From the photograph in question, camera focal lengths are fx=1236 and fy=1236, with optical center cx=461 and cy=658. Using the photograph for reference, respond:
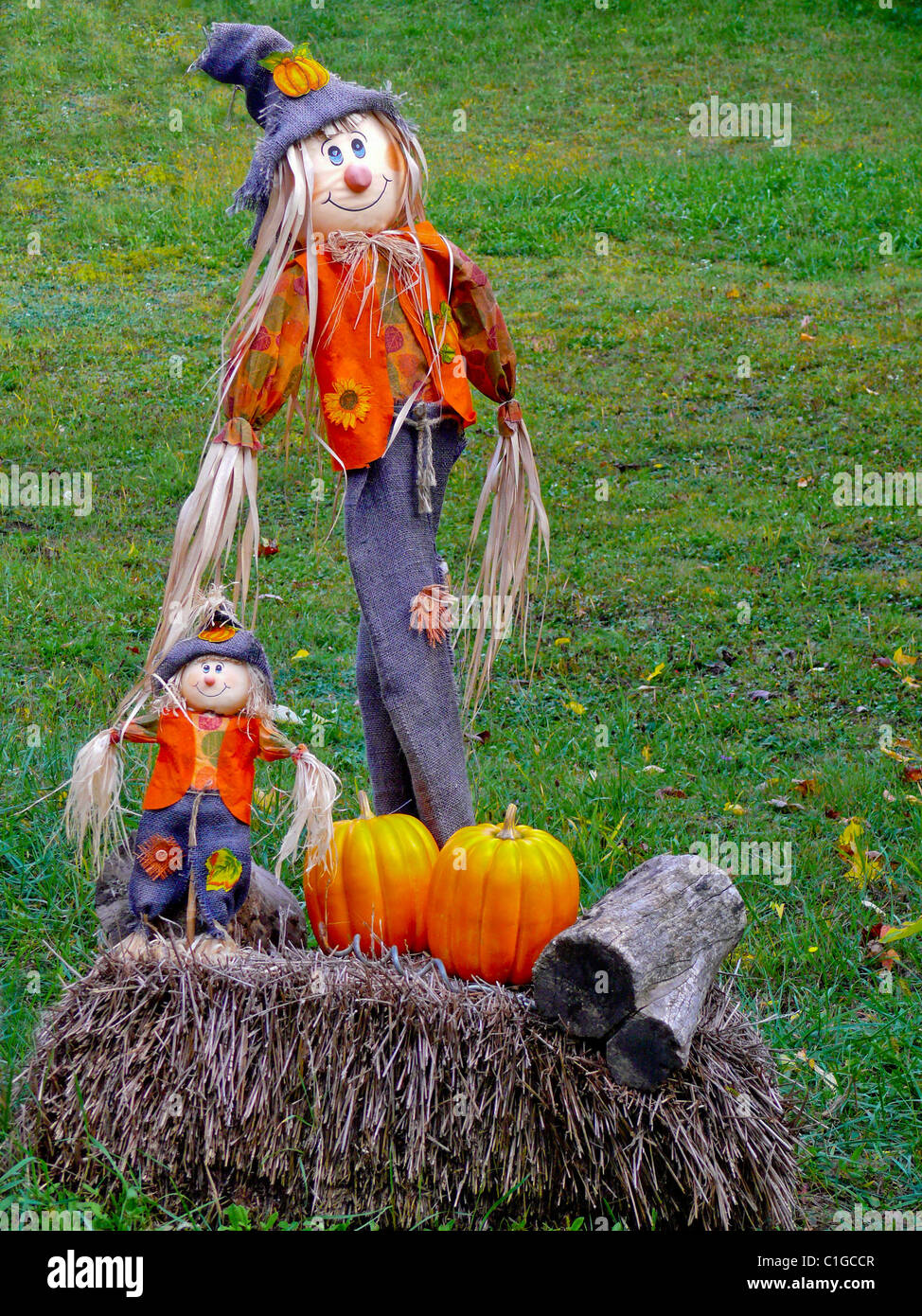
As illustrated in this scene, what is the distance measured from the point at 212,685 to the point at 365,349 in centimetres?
98

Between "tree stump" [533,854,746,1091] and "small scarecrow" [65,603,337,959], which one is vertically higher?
"small scarecrow" [65,603,337,959]

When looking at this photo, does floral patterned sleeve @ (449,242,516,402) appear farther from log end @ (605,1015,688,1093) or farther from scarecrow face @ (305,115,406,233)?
log end @ (605,1015,688,1093)

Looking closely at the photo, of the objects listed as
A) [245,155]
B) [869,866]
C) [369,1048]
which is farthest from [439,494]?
[245,155]

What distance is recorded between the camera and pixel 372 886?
3.15 metres

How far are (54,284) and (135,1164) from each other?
10035 millimetres

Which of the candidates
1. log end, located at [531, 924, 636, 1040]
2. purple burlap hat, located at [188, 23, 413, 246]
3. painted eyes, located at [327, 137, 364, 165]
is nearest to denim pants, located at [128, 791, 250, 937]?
log end, located at [531, 924, 636, 1040]

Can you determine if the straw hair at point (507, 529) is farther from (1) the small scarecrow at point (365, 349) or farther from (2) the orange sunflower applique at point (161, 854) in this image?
(2) the orange sunflower applique at point (161, 854)

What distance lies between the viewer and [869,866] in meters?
4.29

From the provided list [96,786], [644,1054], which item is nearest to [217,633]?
[96,786]

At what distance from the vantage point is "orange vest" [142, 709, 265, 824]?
3.01 metres

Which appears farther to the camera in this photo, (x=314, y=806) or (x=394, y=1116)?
(x=314, y=806)

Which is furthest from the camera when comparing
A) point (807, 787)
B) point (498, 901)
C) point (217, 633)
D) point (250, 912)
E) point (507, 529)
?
point (807, 787)

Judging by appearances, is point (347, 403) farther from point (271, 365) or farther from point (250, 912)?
point (250, 912)

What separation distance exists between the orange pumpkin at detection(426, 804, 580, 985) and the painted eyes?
1753 mm
